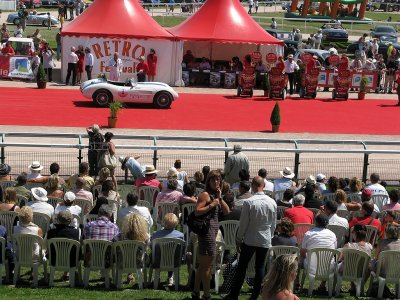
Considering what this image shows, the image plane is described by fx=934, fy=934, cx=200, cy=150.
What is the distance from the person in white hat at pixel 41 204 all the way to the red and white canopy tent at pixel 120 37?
21115 mm

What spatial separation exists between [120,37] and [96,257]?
77.0 feet

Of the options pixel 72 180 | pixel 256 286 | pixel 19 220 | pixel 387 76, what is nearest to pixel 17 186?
pixel 72 180

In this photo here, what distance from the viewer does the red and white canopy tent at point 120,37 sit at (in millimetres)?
35219

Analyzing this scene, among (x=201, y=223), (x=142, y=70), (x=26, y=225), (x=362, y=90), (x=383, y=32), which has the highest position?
(x=383, y=32)

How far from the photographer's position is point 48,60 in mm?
36469

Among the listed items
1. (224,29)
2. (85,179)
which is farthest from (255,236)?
(224,29)

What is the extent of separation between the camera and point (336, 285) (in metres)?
12.7

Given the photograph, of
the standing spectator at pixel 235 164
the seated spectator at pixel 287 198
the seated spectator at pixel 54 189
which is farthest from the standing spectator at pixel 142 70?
the seated spectator at pixel 287 198

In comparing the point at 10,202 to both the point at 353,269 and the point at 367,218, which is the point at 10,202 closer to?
the point at 353,269

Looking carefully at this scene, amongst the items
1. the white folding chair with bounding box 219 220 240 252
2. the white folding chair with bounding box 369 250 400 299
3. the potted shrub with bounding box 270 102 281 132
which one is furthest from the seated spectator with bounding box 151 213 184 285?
the potted shrub with bounding box 270 102 281 132

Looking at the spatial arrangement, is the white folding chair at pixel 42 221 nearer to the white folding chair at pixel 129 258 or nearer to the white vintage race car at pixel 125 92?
the white folding chair at pixel 129 258

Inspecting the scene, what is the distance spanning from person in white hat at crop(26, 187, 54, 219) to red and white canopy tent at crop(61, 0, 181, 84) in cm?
2111

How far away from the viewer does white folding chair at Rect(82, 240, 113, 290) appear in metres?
12.5

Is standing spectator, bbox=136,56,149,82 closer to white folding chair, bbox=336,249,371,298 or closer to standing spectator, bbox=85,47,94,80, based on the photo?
standing spectator, bbox=85,47,94,80
